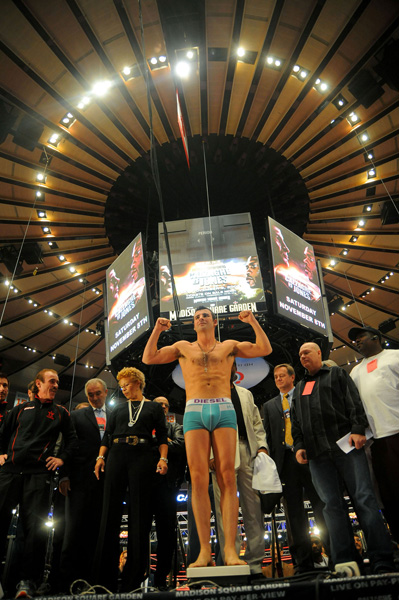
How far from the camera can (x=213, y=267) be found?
7.93m

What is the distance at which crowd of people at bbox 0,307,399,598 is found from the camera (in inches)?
100.0

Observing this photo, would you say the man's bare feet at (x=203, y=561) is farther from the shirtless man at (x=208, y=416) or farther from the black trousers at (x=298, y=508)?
the black trousers at (x=298, y=508)

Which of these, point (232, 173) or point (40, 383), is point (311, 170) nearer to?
point (232, 173)

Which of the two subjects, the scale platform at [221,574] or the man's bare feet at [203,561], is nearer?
the scale platform at [221,574]

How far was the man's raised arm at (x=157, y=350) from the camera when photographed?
295cm

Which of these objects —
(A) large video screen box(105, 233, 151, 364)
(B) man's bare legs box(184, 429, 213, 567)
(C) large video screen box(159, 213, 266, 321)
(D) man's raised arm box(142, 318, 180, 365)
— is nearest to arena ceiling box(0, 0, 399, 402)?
(C) large video screen box(159, 213, 266, 321)

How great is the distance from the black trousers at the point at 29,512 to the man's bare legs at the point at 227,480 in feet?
4.25

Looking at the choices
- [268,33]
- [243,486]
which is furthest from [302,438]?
A: [268,33]

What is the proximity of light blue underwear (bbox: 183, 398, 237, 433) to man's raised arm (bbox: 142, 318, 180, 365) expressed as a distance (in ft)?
1.45

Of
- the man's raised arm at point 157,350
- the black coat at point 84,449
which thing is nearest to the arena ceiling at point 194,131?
the man's raised arm at point 157,350

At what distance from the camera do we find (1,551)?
9.02ft

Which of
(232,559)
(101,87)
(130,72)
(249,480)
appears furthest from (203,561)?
(101,87)

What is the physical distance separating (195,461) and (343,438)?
1.08 m

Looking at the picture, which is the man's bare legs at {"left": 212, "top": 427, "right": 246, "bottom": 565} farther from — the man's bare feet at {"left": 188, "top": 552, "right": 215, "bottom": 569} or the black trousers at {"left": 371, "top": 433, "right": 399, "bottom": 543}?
the black trousers at {"left": 371, "top": 433, "right": 399, "bottom": 543}
